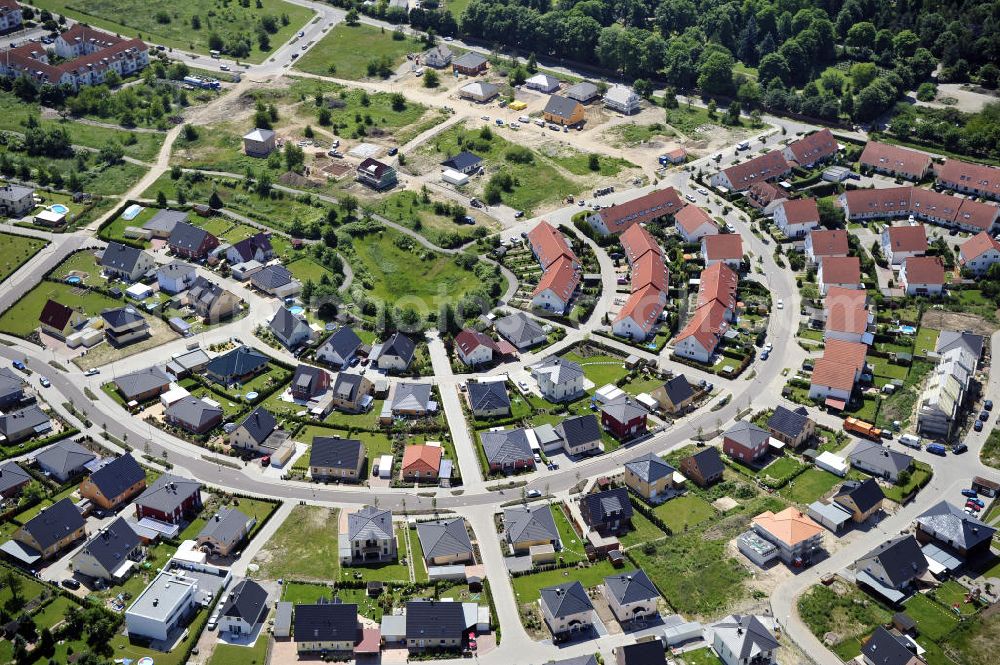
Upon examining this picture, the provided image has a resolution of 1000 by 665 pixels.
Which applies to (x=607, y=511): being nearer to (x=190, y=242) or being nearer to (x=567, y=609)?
(x=567, y=609)

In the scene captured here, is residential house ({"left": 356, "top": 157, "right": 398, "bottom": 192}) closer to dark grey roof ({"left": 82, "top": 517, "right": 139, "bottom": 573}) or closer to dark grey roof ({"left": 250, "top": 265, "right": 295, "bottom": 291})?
dark grey roof ({"left": 250, "top": 265, "right": 295, "bottom": 291})

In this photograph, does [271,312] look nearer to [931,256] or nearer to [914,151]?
[931,256]

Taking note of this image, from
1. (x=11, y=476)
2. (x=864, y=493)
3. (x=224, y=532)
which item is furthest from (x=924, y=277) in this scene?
(x=11, y=476)

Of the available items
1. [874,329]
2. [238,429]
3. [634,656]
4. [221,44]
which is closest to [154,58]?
[221,44]

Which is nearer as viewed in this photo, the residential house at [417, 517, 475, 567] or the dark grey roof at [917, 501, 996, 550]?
the residential house at [417, 517, 475, 567]

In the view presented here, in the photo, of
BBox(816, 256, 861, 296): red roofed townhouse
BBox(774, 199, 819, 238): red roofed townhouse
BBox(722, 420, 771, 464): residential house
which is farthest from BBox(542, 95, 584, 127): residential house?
BBox(722, 420, 771, 464): residential house

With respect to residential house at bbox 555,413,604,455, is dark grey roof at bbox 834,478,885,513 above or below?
above
